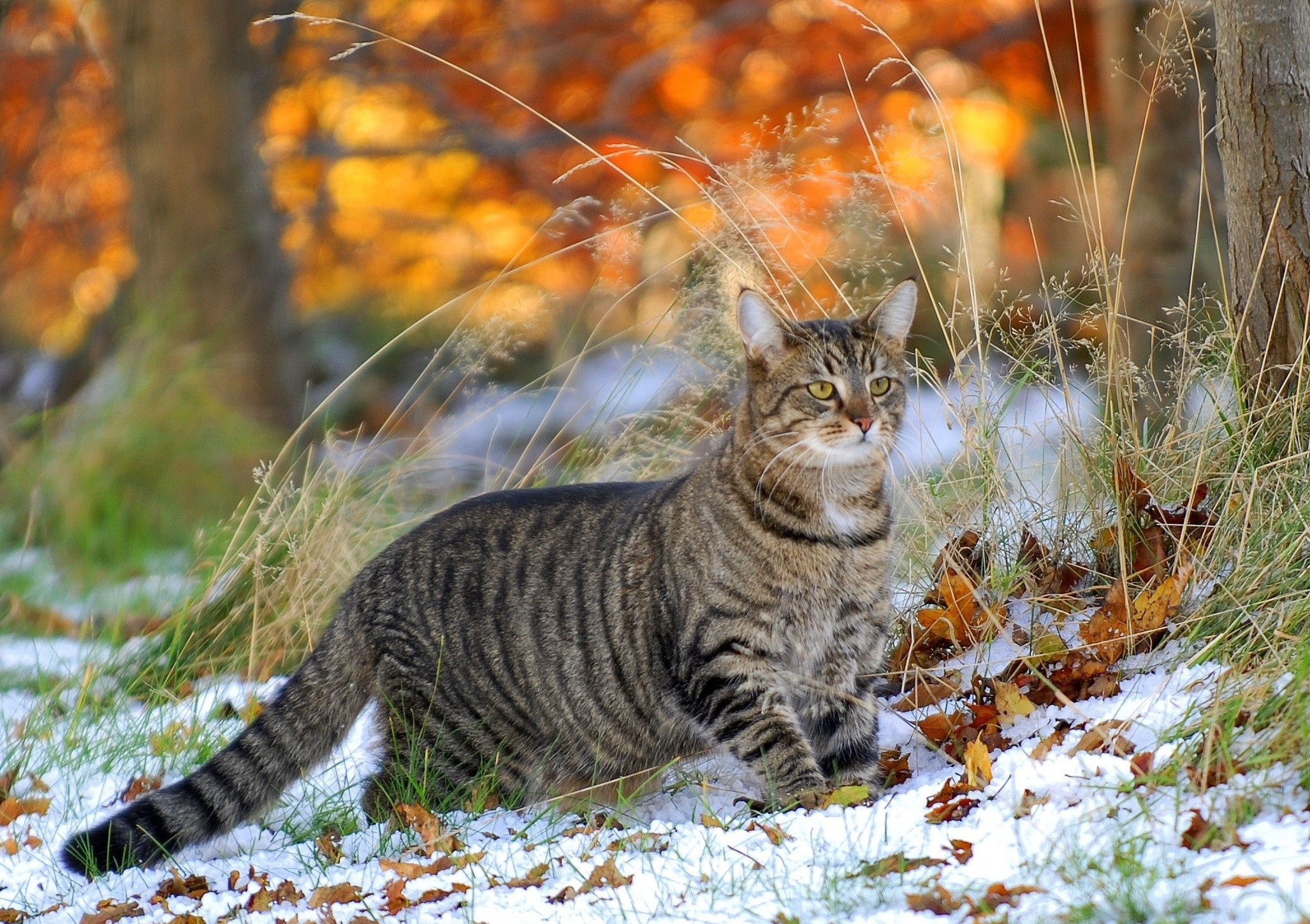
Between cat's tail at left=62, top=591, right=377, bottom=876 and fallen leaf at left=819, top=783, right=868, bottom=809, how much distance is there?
1.29 m

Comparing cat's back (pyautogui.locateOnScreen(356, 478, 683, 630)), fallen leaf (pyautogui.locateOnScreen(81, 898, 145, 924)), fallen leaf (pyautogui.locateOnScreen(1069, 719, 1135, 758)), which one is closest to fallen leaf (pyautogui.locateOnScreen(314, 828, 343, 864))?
fallen leaf (pyautogui.locateOnScreen(81, 898, 145, 924))

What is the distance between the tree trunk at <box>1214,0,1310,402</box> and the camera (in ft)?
11.3

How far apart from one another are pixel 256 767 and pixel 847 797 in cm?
148

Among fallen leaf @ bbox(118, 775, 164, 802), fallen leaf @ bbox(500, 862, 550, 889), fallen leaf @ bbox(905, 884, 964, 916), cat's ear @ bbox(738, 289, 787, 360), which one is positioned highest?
cat's ear @ bbox(738, 289, 787, 360)

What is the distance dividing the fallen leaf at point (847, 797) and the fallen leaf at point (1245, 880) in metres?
0.98

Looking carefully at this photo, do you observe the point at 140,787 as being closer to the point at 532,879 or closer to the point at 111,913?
the point at 111,913

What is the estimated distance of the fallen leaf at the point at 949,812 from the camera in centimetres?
278

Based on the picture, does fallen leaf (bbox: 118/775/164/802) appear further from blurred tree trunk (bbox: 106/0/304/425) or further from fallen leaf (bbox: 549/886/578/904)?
blurred tree trunk (bbox: 106/0/304/425)

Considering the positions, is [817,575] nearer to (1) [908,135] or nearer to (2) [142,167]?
(1) [908,135]

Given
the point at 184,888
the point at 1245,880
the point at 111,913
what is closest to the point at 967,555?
the point at 1245,880

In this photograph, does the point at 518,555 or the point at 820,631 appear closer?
the point at 820,631

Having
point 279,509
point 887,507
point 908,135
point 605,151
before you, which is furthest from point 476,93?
point 887,507

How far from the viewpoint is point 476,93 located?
28.5 ft

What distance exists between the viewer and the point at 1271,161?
348cm
